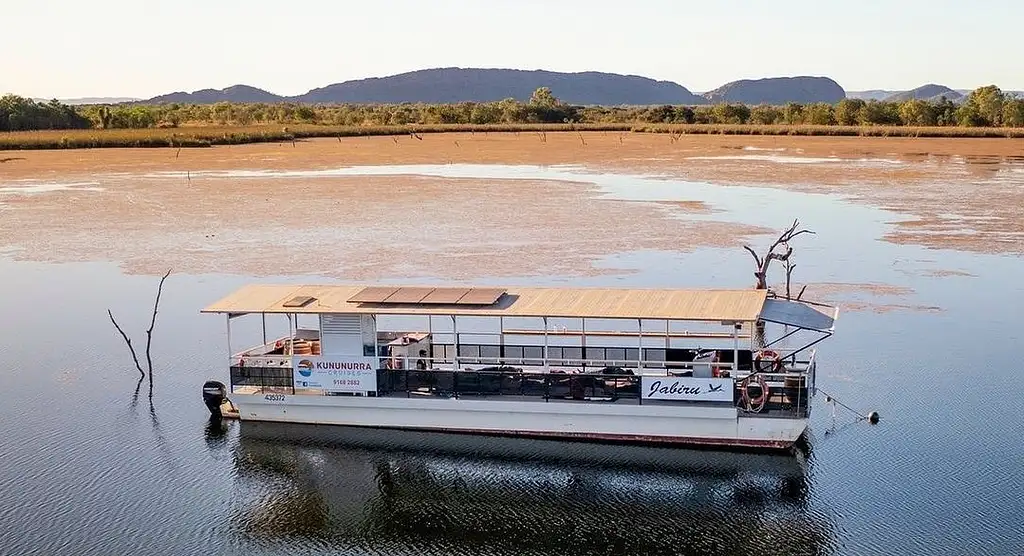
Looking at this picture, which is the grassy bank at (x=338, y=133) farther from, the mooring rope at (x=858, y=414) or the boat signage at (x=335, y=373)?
the mooring rope at (x=858, y=414)

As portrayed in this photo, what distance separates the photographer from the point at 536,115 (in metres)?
145

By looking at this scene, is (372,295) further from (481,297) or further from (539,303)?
(539,303)

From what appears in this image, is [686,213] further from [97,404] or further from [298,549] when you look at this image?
[298,549]

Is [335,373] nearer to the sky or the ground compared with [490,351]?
nearer to the ground

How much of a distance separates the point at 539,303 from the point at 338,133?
92.7 metres

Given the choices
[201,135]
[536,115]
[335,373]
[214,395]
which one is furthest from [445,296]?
[536,115]

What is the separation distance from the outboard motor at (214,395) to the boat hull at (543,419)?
66cm

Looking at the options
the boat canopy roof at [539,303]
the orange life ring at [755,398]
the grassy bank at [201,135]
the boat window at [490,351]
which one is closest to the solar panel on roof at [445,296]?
the boat canopy roof at [539,303]

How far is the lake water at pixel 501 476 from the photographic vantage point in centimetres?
1903

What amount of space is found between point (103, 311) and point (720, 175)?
4574 centimetres

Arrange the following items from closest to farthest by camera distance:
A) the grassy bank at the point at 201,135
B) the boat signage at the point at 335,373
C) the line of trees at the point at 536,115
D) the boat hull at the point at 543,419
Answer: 1. the boat hull at the point at 543,419
2. the boat signage at the point at 335,373
3. the grassy bank at the point at 201,135
4. the line of trees at the point at 536,115

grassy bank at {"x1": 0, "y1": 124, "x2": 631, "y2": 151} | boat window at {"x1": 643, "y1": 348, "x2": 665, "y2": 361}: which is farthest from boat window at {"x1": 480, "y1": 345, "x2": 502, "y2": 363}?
grassy bank at {"x1": 0, "y1": 124, "x2": 631, "y2": 151}

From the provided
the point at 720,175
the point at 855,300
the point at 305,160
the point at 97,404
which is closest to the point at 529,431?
the point at 97,404

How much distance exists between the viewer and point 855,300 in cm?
3472
